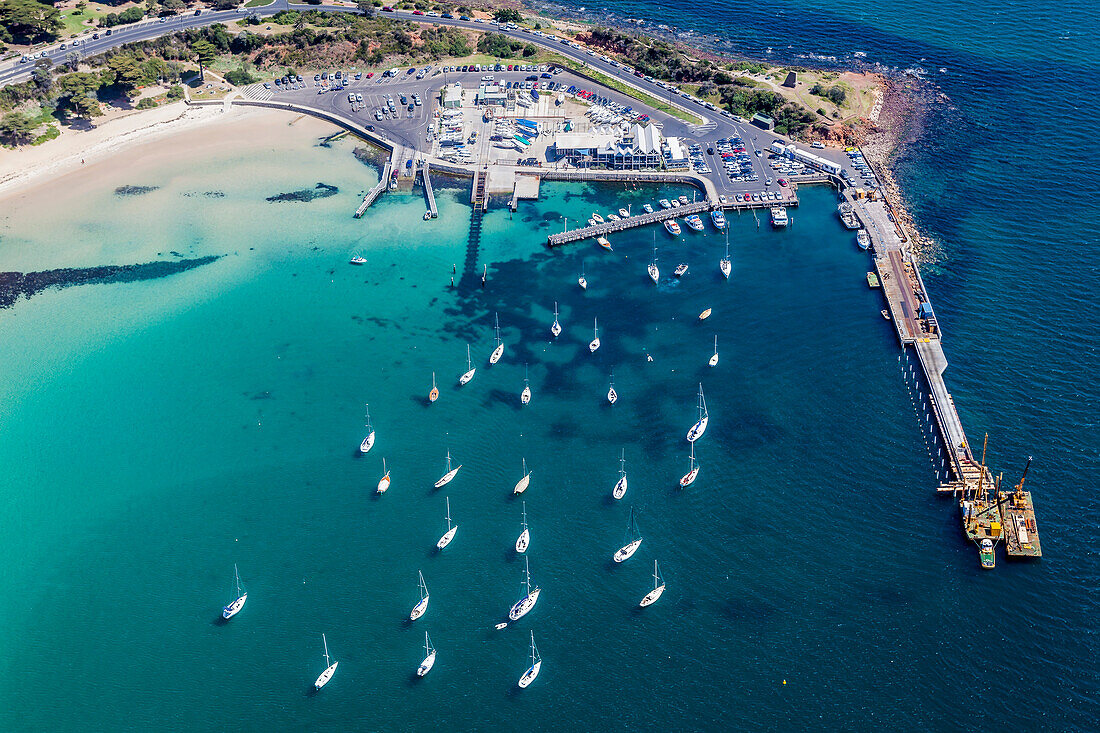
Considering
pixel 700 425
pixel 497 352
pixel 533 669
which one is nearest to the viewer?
pixel 533 669

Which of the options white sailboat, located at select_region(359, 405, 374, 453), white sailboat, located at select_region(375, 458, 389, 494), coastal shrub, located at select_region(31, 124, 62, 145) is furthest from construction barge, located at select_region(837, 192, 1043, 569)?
coastal shrub, located at select_region(31, 124, 62, 145)

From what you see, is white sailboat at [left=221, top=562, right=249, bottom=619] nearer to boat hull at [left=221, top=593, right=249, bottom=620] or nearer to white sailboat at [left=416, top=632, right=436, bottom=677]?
boat hull at [left=221, top=593, right=249, bottom=620]

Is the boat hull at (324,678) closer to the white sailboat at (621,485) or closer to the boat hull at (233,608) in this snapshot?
the boat hull at (233,608)

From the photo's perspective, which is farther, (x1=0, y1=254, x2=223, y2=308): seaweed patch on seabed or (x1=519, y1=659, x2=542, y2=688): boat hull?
(x1=0, y1=254, x2=223, y2=308): seaweed patch on seabed

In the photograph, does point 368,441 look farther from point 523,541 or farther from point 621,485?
point 621,485

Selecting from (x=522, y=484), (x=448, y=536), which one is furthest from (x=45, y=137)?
(x=522, y=484)

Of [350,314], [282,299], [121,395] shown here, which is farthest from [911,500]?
[121,395]

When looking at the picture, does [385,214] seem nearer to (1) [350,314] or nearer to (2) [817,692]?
(1) [350,314]
